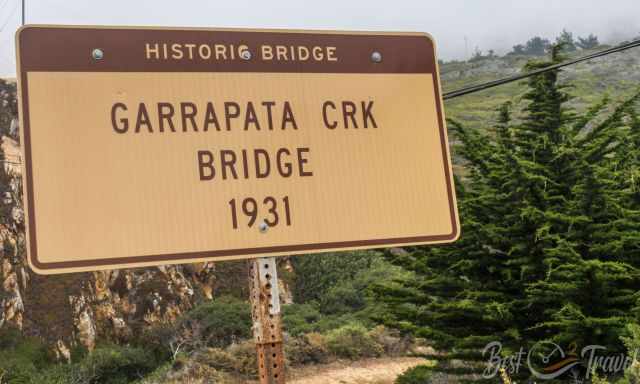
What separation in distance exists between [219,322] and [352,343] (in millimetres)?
3293

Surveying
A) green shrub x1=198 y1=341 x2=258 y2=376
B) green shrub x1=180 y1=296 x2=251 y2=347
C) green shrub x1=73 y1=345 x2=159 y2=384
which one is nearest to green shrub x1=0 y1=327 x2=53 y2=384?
green shrub x1=73 y1=345 x2=159 y2=384

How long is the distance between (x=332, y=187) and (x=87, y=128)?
38.4 inches

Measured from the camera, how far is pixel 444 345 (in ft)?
34.0

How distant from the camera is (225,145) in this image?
2.87 metres

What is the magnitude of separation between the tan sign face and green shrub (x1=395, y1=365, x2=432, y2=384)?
9.80m

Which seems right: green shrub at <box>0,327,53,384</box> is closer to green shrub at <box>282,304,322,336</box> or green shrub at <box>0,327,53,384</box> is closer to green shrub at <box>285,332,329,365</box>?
green shrub at <box>285,332,329,365</box>

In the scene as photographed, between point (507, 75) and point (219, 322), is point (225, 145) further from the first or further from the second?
point (507, 75)

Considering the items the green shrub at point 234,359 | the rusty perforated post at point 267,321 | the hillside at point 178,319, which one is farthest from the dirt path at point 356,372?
the rusty perforated post at point 267,321

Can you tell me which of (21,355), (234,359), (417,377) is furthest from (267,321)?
(21,355)

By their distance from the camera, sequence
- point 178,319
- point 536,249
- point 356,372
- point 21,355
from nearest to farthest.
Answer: point 536,249, point 21,355, point 356,372, point 178,319

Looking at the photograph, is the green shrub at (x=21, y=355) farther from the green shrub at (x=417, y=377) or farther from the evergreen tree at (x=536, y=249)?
the evergreen tree at (x=536, y=249)

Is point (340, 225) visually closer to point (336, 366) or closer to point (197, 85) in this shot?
point (197, 85)

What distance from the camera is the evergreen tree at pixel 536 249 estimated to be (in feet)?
30.2

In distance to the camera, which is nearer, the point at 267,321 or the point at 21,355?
the point at 267,321
